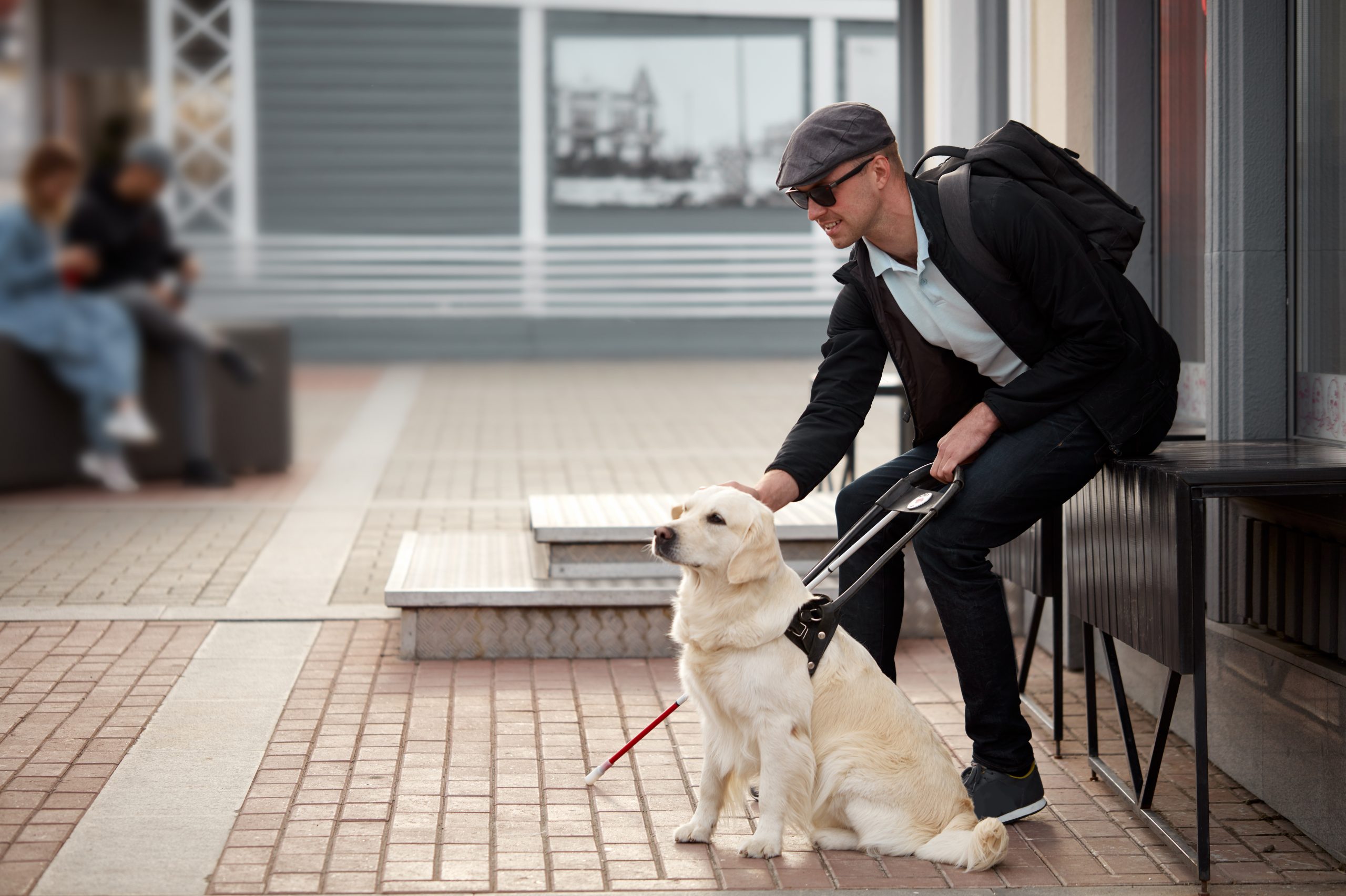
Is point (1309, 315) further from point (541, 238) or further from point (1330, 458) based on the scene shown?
point (541, 238)

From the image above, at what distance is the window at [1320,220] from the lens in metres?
4.11

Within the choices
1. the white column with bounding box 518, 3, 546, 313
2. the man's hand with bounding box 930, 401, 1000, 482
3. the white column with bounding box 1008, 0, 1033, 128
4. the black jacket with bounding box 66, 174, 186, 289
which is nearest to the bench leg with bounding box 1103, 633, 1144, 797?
the man's hand with bounding box 930, 401, 1000, 482

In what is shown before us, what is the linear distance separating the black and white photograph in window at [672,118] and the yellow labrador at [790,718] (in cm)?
1727

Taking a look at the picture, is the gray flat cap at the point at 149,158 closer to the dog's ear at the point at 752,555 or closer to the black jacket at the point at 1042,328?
the black jacket at the point at 1042,328

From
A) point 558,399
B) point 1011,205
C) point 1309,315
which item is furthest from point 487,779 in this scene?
point 558,399

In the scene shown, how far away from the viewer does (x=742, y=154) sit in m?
20.6

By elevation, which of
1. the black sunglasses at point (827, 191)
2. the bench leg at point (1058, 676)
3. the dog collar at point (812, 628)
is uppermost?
the black sunglasses at point (827, 191)

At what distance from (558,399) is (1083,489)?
11441 millimetres

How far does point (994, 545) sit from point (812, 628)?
56 centimetres

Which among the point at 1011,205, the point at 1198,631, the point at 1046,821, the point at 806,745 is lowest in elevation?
the point at 1046,821

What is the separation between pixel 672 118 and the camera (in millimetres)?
20594

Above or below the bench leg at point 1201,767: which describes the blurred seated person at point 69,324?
above

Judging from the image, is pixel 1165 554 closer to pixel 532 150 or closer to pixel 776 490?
pixel 776 490

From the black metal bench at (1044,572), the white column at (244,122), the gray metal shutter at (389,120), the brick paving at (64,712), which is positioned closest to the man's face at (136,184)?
the brick paving at (64,712)
